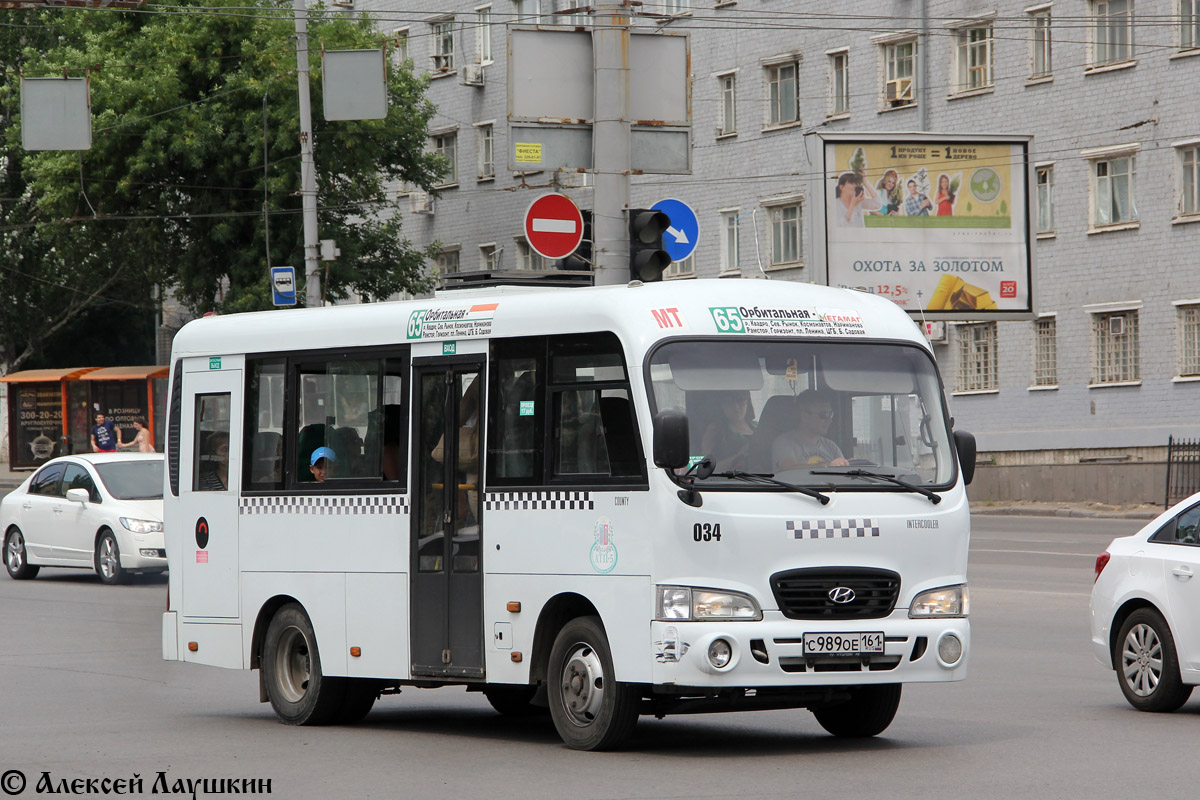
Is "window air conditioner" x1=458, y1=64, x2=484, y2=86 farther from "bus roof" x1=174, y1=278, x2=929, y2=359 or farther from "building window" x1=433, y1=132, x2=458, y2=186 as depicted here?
"bus roof" x1=174, y1=278, x2=929, y2=359

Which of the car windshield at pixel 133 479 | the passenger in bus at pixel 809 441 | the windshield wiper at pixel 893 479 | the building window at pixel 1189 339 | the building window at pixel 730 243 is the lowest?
the car windshield at pixel 133 479

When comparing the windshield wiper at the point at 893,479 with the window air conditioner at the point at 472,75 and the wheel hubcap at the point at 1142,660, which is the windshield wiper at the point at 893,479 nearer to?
the wheel hubcap at the point at 1142,660

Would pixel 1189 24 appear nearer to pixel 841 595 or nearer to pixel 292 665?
pixel 292 665

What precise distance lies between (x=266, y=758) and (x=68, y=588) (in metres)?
13.6

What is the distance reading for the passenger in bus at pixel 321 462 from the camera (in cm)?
1176

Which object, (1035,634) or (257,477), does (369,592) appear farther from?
(1035,634)

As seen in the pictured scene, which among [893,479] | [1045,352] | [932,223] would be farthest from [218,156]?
[893,479]

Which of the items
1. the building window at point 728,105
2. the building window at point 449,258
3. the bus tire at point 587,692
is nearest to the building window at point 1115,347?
the building window at point 728,105

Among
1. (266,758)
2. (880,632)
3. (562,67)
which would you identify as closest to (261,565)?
(266,758)

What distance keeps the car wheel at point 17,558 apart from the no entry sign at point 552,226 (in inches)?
450

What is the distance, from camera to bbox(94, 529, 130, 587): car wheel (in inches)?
898

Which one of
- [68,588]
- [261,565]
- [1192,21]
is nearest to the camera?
[261,565]

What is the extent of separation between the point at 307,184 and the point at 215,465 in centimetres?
2097

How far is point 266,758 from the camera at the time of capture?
32.7 feet
